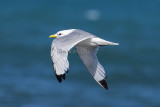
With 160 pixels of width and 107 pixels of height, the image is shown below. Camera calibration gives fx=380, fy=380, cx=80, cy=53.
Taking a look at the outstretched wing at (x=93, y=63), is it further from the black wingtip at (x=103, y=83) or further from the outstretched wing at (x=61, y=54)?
the outstretched wing at (x=61, y=54)

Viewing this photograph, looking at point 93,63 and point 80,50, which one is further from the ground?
point 80,50

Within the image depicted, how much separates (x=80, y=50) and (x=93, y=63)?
20 centimetres

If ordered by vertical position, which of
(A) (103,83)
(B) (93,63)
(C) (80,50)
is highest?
(C) (80,50)

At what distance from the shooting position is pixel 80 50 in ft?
12.9

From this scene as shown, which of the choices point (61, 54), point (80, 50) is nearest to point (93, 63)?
point (80, 50)

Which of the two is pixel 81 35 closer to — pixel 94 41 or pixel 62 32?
pixel 94 41

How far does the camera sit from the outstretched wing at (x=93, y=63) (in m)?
3.86

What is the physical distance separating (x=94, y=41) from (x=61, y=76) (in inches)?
30.4

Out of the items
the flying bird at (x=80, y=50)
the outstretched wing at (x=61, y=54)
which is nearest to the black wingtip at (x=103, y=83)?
the flying bird at (x=80, y=50)

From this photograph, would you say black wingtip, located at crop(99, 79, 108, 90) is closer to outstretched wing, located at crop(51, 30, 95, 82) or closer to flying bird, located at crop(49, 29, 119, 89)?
flying bird, located at crop(49, 29, 119, 89)

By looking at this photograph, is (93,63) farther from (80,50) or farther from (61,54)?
(61,54)

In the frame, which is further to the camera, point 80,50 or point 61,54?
point 80,50

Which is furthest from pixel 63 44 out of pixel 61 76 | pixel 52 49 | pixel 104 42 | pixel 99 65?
pixel 99 65

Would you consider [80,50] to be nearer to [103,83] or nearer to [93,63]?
[93,63]
